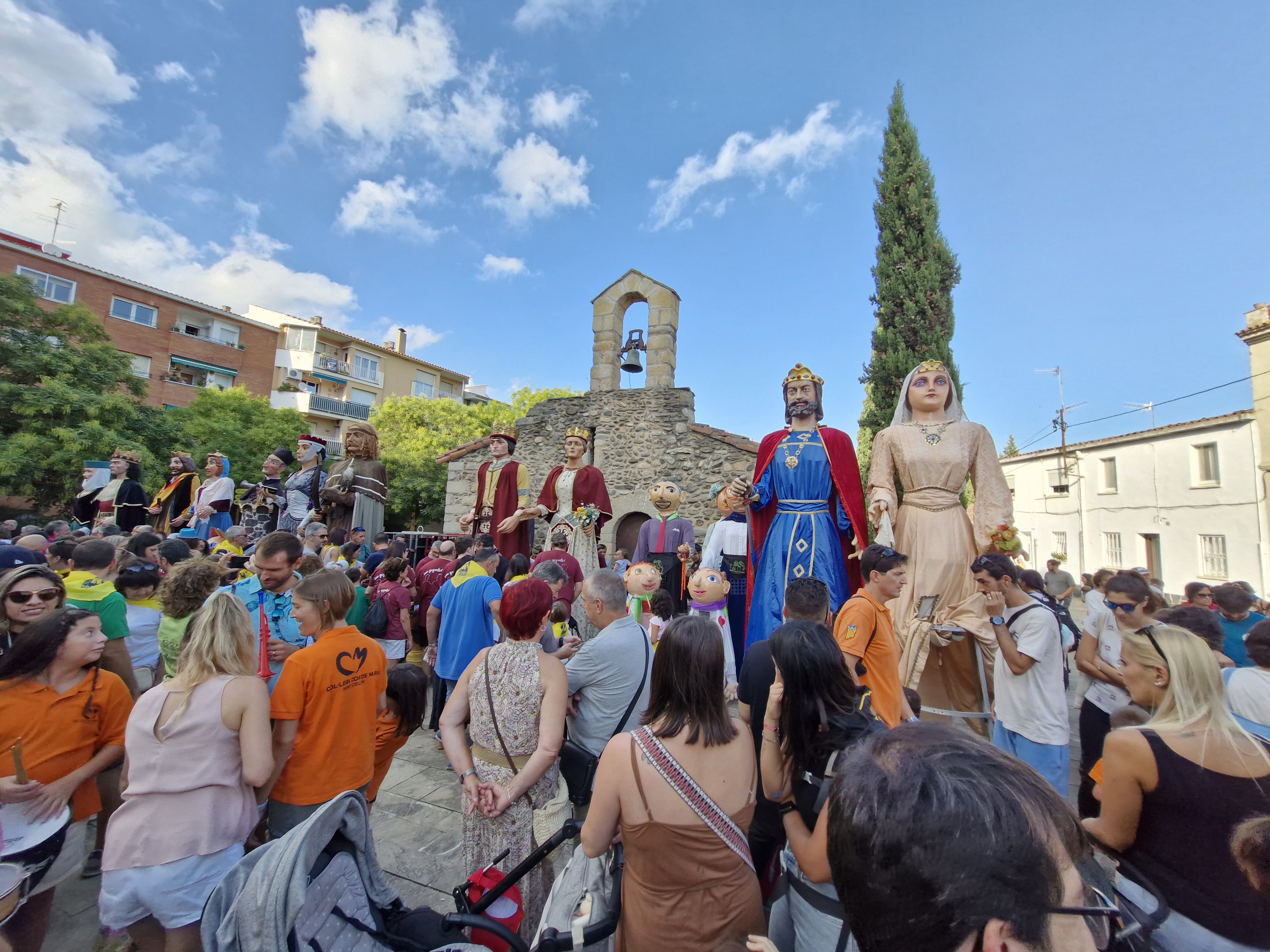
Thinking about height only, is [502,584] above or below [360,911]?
above

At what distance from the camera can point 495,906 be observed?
196 centimetres

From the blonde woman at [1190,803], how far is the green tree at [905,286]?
1016cm

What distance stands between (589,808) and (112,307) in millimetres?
36392

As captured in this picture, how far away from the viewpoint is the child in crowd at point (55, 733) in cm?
202

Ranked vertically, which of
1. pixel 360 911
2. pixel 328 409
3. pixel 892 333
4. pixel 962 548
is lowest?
pixel 360 911

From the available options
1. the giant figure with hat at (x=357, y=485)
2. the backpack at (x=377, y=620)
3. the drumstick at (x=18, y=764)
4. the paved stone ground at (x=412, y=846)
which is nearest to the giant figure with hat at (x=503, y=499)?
the giant figure with hat at (x=357, y=485)

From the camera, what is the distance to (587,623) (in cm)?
637

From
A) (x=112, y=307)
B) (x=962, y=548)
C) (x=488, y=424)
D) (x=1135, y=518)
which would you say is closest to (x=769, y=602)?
(x=962, y=548)

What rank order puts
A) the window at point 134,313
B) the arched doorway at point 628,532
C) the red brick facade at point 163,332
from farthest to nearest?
the window at point 134,313 < the red brick facade at point 163,332 < the arched doorway at point 628,532

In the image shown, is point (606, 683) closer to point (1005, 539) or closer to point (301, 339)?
point (1005, 539)

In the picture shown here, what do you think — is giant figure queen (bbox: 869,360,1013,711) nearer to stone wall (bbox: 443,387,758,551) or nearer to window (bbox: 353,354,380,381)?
stone wall (bbox: 443,387,758,551)

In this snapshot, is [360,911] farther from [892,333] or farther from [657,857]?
[892,333]

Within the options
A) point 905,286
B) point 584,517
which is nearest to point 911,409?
point 584,517

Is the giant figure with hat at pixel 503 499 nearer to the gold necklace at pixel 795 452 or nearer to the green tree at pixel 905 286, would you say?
the gold necklace at pixel 795 452
